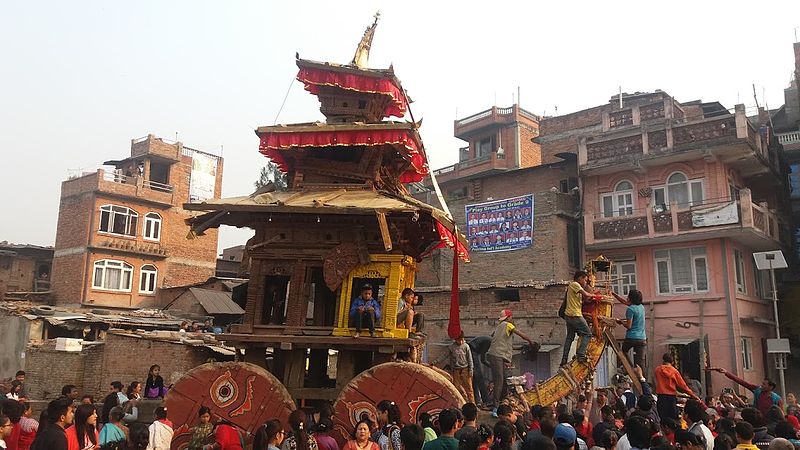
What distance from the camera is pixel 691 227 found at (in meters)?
25.4

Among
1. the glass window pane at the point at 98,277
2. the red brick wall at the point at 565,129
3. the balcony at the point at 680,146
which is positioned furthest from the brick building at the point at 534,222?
the glass window pane at the point at 98,277

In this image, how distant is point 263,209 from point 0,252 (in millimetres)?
34015

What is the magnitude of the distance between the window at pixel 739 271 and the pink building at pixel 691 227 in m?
0.04

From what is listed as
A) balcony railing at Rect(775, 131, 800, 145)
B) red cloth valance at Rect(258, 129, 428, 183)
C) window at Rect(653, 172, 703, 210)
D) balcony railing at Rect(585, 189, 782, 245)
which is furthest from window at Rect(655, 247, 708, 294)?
red cloth valance at Rect(258, 129, 428, 183)

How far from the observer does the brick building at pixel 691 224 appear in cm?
2497

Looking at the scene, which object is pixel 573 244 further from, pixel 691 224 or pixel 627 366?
pixel 627 366

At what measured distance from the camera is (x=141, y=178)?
127 ft

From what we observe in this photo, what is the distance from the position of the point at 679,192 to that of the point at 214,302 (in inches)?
953

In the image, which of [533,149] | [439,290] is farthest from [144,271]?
[533,149]

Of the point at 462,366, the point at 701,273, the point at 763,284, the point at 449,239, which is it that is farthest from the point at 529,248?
the point at 449,239

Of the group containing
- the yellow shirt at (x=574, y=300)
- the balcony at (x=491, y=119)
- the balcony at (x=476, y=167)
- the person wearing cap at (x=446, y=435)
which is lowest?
the person wearing cap at (x=446, y=435)

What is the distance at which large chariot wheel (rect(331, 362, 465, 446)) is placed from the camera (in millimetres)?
9688

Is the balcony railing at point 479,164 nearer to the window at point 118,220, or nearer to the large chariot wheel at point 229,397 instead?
the window at point 118,220

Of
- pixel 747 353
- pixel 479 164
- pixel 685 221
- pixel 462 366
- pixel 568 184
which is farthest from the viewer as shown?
pixel 479 164
